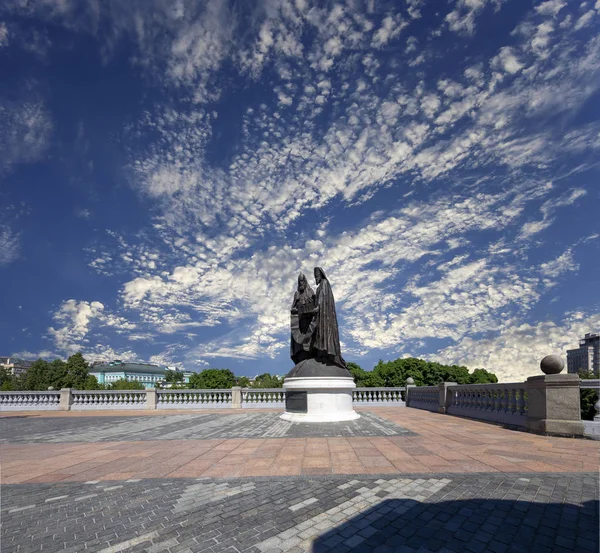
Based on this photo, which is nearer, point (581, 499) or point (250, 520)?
point (250, 520)

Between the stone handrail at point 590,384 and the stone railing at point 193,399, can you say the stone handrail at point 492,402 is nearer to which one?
the stone handrail at point 590,384

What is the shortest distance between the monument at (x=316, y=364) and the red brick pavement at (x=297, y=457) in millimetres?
3288

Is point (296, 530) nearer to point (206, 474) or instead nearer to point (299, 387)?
point (206, 474)

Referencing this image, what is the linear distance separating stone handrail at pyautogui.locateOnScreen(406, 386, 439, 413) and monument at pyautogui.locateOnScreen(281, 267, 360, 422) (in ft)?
18.9

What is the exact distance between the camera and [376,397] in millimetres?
19938

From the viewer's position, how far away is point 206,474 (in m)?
5.57

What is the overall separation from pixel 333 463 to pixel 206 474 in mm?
2115

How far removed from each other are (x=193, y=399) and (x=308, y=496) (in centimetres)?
1721

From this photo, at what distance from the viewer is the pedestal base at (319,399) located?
460 inches

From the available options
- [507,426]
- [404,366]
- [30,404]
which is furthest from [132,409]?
[404,366]

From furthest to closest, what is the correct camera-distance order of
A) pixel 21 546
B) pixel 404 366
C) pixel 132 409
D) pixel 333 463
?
pixel 404 366, pixel 132 409, pixel 333 463, pixel 21 546

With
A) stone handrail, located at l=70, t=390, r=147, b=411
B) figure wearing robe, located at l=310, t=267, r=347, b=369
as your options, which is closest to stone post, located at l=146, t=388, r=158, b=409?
stone handrail, located at l=70, t=390, r=147, b=411

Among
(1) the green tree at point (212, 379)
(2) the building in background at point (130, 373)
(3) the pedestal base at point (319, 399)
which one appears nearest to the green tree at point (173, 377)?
(2) the building in background at point (130, 373)

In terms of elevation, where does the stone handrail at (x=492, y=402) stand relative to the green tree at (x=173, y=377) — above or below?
above
